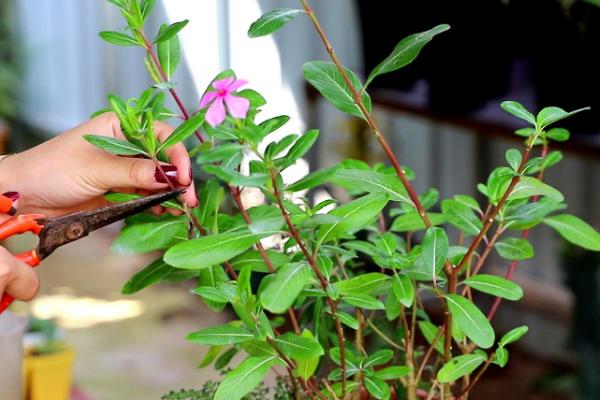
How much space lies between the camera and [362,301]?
0.75 meters

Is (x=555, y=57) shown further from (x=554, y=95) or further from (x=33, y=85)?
(x=33, y=85)

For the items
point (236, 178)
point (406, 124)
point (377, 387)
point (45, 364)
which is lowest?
point (406, 124)

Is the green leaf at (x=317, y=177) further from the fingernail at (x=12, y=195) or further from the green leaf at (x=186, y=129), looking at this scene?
the fingernail at (x=12, y=195)

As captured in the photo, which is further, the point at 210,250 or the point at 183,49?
the point at 183,49

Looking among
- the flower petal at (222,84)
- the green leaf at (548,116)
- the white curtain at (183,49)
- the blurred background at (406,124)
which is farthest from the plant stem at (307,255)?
the white curtain at (183,49)

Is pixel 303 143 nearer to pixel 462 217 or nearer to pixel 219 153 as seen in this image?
pixel 219 153

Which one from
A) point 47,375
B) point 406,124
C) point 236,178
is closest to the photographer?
point 236,178

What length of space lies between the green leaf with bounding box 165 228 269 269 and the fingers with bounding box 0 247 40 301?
8.3 inches

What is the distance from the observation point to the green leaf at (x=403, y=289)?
74 centimetres

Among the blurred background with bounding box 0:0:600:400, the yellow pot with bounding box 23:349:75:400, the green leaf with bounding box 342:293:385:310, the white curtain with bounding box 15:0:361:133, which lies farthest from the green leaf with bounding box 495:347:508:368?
the white curtain with bounding box 15:0:361:133

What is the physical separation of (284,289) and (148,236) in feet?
0.47

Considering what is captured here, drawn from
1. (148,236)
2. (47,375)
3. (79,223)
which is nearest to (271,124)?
(148,236)

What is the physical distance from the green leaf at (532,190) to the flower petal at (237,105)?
0.22 m

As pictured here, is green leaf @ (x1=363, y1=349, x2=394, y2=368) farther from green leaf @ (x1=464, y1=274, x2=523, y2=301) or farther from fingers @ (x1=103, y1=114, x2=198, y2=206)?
fingers @ (x1=103, y1=114, x2=198, y2=206)
